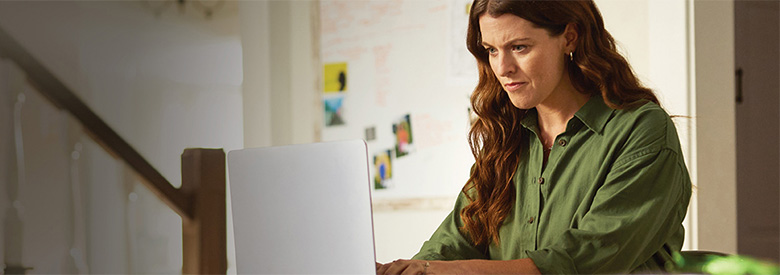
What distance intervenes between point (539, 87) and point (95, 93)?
164 centimetres

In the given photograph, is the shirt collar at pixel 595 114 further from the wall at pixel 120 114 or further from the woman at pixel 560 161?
the wall at pixel 120 114

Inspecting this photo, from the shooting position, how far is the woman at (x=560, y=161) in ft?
3.00

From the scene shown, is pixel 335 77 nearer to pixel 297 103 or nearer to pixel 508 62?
→ pixel 297 103

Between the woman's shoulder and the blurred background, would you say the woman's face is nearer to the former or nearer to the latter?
the woman's shoulder

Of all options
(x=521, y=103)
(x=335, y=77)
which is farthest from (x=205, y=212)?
(x=521, y=103)

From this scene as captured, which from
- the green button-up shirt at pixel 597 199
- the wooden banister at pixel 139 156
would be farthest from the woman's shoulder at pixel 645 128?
the wooden banister at pixel 139 156

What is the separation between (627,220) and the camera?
914 millimetres

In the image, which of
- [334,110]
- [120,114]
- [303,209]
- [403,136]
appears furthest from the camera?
[334,110]

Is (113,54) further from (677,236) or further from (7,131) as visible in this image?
(677,236)

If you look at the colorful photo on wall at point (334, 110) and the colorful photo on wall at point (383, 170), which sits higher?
the colorful photo on wall at point (334, 110)

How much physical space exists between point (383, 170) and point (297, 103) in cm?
48

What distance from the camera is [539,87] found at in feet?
3.50

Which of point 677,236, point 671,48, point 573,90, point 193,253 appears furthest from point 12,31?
point 671,48

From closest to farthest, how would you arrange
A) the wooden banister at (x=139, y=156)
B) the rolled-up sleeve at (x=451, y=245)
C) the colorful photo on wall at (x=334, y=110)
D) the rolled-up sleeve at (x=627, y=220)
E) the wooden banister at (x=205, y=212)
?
the rolled-up sleeve at (x=627, y=220) < the rolled-up sleeve at (x=451, y=245) < the wooden banister at (x=139, y=156) < the wooden banister at (x=205, y=212) < the colorful photo on wall at (x=334, y=110)
